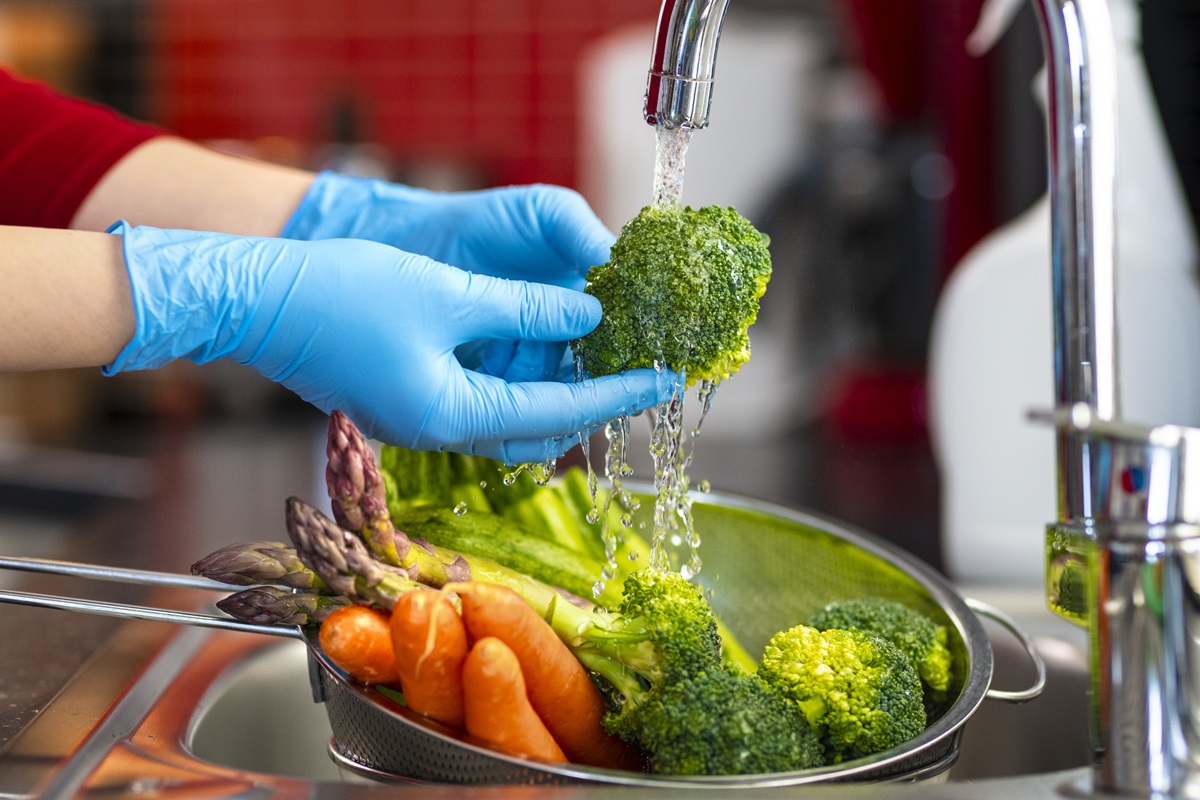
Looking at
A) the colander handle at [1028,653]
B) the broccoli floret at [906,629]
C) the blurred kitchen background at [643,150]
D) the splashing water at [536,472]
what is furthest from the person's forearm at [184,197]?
the colander handle at [1028,653]

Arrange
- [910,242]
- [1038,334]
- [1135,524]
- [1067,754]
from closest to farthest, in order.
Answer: [1135,524] < [1067,754] < [1038,334] < [910,242]

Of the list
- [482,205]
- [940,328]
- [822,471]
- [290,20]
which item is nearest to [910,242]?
[822,471]

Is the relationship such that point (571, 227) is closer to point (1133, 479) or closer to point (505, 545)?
point (505, 545)

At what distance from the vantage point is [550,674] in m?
0.88

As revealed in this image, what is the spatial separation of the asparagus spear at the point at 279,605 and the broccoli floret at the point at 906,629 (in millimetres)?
437

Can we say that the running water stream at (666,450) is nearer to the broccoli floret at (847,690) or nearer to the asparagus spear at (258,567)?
the broccoli floret at (847,690)

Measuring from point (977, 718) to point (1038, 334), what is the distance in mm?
554

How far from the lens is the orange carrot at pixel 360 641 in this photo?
82cm

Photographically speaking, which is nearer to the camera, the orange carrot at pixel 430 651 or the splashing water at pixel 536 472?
the orange carrot at pixel 430 651

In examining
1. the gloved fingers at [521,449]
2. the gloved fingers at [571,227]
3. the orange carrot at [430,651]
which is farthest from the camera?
the gloved fingers at [571,227]

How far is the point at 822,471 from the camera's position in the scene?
2486 millimetres

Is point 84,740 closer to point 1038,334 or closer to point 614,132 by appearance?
point 1038,334

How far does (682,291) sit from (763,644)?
1.40 ft

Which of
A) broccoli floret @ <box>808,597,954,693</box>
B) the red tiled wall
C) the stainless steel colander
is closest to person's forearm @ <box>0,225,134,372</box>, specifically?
the stainless steel colander
